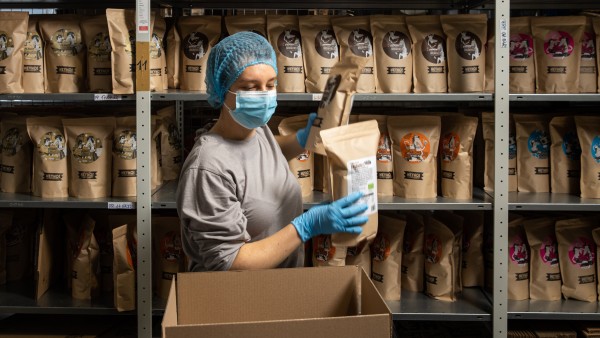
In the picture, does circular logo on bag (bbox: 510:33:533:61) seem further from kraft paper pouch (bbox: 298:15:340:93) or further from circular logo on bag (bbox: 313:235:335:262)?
circular logo on bag (bbox: 313:235:335:262)

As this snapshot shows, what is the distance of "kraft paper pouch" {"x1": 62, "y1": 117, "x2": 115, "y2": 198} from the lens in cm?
304

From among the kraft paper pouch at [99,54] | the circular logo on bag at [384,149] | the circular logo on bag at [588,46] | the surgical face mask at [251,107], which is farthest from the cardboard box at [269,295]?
the circular logo on bag at [588,46]

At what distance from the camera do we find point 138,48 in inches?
112

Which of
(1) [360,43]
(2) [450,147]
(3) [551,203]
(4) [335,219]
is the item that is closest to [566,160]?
(3) [551,203]

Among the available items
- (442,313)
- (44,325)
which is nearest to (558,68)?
(442,313)

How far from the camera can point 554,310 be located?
3008mm

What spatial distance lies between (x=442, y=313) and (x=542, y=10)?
156 centimetres

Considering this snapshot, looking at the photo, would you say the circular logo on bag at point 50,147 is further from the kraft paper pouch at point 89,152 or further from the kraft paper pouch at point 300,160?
the kraft paper pouch at point 300,160

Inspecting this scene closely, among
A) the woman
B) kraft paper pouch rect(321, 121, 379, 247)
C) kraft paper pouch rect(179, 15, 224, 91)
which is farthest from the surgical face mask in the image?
kraft paper pouch rect(179, 15, 224, 91)

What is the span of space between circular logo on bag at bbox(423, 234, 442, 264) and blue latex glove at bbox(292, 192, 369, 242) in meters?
1.27

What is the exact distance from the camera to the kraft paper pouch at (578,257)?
3113 mm

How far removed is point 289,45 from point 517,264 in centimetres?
140

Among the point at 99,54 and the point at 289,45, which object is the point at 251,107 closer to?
the point at 289,45

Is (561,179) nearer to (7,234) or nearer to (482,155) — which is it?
(482,155)
